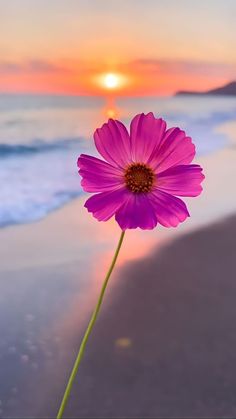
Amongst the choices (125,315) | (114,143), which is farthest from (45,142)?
(114,143)

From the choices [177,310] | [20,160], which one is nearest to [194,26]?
[20,160]

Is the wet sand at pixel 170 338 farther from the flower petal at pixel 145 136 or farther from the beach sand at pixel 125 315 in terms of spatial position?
the flower petal at pixel 145 136

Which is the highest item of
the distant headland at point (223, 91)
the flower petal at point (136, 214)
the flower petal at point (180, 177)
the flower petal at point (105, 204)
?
the distant headland at point (223, 91)

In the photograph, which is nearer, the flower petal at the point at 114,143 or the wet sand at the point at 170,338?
the flower petal at the point at 114,143

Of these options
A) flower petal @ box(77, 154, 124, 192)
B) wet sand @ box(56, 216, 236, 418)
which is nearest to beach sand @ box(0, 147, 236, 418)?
wet sand @ box(56, 216, 236, 418)

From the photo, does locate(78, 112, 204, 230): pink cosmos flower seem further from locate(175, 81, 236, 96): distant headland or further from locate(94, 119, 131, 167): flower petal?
locate(175, 81, 236, 96): distant headland

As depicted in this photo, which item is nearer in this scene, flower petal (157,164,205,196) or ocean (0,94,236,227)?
flower petal (157,164,205,196)

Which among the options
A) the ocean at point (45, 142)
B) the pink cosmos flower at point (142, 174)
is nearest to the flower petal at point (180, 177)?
the pink cosmos flower at point (142, 174)
